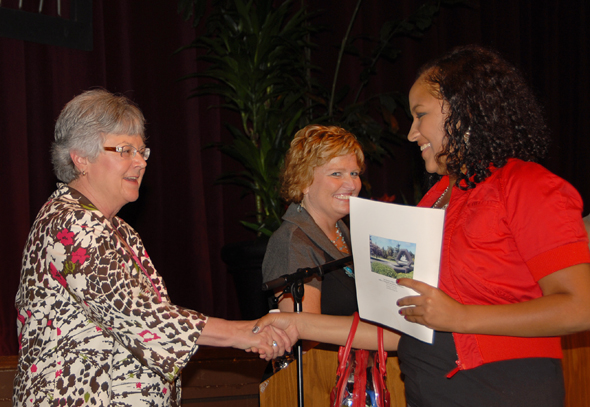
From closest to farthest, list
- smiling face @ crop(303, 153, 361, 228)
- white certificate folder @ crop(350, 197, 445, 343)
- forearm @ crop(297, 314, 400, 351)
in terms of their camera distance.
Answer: white certificate folder @ crop(350, 197, 445, 343), forearm @ crop(297, 314, 400, 351), smiling face @ crop(303, 153, 361, 228)

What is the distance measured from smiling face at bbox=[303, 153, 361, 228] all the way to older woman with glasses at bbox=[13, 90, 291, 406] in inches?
32.1

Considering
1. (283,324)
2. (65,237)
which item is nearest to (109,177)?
(65,237)

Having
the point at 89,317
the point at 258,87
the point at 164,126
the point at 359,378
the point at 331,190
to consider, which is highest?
the point at 258,87

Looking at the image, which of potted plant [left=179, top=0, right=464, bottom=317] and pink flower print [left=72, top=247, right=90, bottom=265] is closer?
pink flower print [left=72, top=247, right=90, bottom=265]

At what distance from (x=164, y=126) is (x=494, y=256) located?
101 inches

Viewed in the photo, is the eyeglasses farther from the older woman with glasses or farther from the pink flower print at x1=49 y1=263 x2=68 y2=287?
the pink flower print at x1=49 y1=263 x2=68 y2=287

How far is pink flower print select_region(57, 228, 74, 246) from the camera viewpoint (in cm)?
137

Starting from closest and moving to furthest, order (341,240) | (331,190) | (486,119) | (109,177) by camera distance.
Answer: (486,119)
(109,177)
(331,190)
(341,240)

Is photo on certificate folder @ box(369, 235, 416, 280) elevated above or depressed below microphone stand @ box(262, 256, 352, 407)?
above

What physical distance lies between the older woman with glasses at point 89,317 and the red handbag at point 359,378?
36cm

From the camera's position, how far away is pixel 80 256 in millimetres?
1360

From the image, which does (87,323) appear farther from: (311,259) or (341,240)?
(341,240)

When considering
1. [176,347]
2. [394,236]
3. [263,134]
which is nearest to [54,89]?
[263,134]

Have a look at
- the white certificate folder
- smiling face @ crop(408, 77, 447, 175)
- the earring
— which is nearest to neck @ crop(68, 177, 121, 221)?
the white certificate folder
